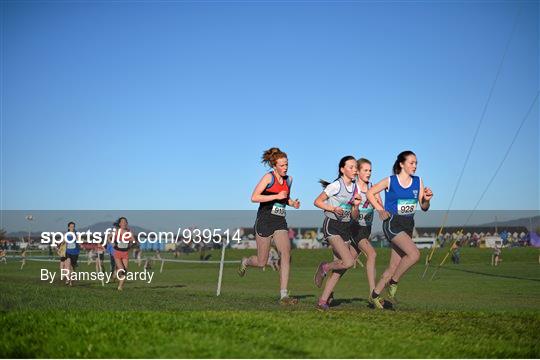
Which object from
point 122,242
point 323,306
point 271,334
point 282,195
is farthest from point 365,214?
point 122,242

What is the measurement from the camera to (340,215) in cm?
1192

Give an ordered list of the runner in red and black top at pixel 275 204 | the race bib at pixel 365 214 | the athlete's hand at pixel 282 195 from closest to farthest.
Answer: the athlete's hand at pixel 282 195, the runner in red and black top at pixel 275 204, the race bib at pixel 365 214

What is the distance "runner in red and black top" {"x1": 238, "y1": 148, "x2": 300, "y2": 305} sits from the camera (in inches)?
501

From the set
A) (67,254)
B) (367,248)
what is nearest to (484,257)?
(67,254)

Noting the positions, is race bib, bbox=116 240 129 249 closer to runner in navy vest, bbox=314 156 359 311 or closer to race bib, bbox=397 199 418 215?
runner in navy vest, bbox=314 156 359 311

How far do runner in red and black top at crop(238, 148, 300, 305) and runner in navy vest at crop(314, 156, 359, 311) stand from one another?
78cm

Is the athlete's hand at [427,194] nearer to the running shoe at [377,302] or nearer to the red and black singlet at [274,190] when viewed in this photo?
the running shoe at [377,302]

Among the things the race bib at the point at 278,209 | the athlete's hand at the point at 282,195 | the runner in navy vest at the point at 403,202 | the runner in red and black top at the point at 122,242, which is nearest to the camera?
the runner in navy vest at the point at 403,202

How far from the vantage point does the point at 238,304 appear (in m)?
13.1

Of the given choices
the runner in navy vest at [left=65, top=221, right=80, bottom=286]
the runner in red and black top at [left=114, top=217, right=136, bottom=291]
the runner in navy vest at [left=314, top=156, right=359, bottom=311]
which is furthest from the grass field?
the runner in navy vest at [left=65, top=221, right=80, bottom=286]

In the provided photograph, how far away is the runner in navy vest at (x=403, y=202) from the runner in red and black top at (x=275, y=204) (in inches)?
63.4

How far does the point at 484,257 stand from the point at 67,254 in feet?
121

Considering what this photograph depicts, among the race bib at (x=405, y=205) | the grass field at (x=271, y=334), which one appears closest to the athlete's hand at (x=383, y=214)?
the race bib at (x=405, y=205)

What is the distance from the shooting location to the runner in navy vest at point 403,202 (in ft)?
38.7
